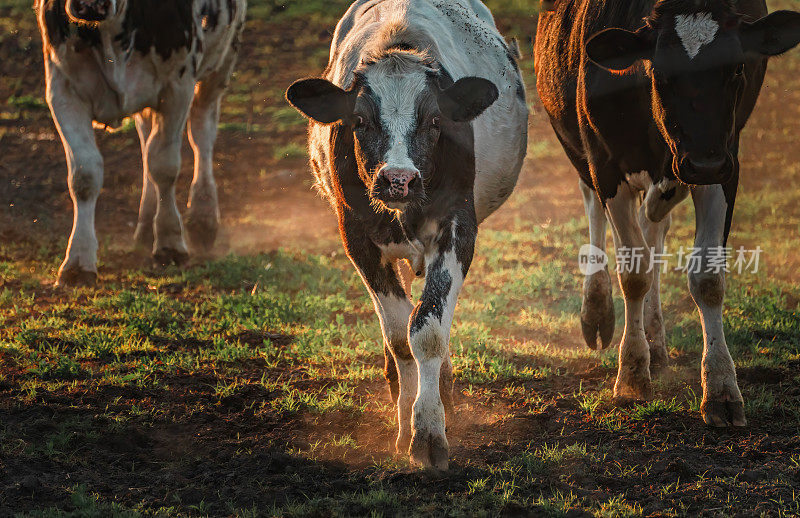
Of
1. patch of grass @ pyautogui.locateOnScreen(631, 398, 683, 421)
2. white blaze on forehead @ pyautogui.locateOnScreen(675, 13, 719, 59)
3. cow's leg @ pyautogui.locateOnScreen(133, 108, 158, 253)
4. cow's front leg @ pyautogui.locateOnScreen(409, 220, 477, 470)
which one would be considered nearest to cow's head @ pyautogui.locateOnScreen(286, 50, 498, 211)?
cow's front leg @ pyautogui.locateOnScreen(409, 220, 477, 470)

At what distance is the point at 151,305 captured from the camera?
8.45 metres

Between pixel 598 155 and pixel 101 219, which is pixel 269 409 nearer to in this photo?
pixel 598 155

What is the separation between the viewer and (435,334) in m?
5.10

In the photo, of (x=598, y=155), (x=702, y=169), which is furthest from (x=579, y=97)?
(x=702, y=169)

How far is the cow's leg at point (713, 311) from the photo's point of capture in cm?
572

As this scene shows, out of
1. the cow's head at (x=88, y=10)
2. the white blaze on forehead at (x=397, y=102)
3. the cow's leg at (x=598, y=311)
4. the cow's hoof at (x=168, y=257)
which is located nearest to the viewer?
the white blaze on forehead at (x=397, y=102)

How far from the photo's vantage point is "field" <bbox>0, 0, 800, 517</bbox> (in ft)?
15.6

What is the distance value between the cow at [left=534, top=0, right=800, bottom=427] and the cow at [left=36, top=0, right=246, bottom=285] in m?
3.91

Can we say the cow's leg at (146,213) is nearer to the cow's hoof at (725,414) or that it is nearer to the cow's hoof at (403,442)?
the cow's hoof at (403,442)

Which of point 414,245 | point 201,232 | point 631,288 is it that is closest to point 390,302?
point 414,245

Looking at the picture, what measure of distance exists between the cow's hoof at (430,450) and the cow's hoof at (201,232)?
20.4 feet

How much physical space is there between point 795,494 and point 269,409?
289cm

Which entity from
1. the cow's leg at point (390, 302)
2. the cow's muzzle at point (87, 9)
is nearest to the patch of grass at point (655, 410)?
the cow's leg at point (390, 302)

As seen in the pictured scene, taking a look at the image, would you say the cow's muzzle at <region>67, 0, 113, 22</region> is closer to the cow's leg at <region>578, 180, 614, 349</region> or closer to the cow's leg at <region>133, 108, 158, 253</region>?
the cow's leg at <region>133, 108, 158, 253</region>
